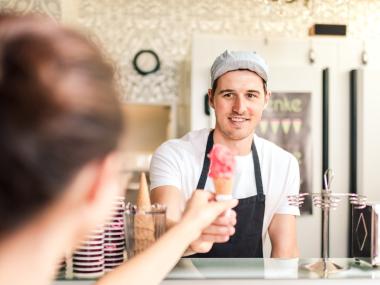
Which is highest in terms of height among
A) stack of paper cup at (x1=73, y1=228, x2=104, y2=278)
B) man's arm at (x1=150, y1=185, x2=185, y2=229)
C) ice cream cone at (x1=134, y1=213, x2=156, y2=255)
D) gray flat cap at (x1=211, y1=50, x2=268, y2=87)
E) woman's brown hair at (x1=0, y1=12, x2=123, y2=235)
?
gray flat cap at (x1=211, y1=50, x2=268, y2=87)

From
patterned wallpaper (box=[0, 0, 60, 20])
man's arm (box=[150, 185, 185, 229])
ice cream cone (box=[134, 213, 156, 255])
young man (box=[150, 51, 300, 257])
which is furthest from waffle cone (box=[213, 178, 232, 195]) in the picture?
patterned wallpaper (box=[0, 0, 60, 20])

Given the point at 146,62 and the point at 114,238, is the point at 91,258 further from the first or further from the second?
the point at 146,62

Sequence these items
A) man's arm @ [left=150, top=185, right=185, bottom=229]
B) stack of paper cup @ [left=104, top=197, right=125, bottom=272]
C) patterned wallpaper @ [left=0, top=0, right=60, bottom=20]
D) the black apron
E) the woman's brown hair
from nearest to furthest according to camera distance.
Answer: the woman's brown hair < stack of paper cup @ [left=104, top=197, right=125, bottom=272] < man's arm @ [left=150, top=185, right=185, bottom=229] < the black apron < patterned wallpaper @ [left=0, top=0, right=60, bottom=20]

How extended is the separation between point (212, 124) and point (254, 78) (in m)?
1.31

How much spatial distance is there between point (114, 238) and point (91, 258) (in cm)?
9

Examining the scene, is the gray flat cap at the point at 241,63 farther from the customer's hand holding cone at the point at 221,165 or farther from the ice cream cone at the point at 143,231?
the customer's hand holding cone at the point at 221,165

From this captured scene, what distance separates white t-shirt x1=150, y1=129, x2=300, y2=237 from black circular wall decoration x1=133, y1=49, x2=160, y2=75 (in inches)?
79.4

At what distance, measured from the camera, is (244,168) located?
2225 mm

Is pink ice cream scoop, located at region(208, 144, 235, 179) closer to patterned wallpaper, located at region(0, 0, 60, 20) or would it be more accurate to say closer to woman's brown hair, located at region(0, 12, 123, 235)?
woman's brown hair, located at region(0, 12, 123, 235)

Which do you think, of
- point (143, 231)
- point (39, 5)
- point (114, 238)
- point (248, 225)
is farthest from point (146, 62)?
point (143, 231)

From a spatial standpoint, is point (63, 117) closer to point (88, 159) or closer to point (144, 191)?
point (88, 159)

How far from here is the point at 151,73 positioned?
424cm

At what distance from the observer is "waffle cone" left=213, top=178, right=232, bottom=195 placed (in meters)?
1.19

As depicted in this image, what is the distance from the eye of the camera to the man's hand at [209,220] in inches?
40.5
